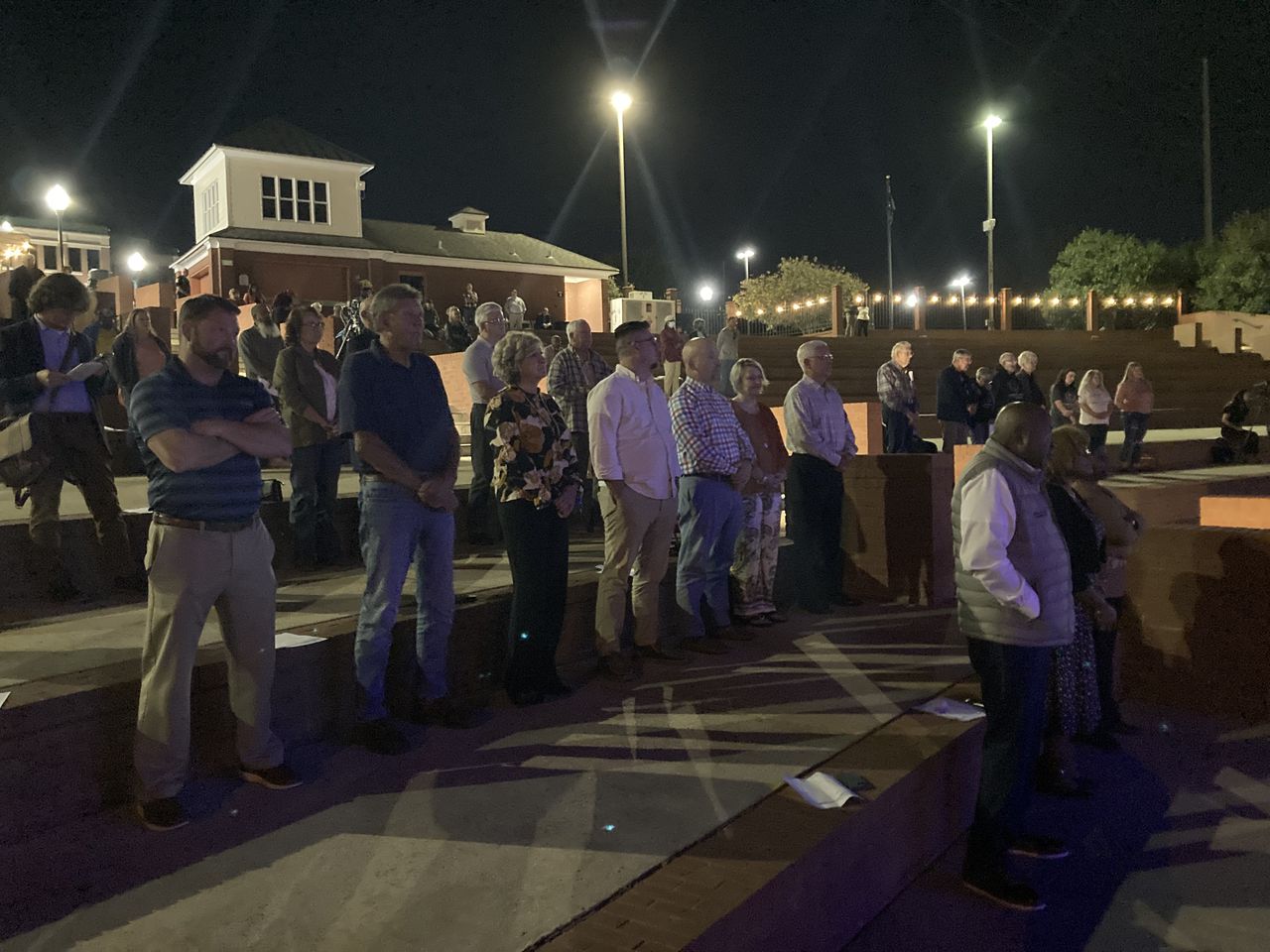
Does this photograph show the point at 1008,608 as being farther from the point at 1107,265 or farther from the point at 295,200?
the point at 1107,265

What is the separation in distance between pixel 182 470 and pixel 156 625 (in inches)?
21.2

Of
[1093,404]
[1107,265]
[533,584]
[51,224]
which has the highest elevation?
[51,224]

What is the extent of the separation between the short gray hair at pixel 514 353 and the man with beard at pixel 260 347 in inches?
128

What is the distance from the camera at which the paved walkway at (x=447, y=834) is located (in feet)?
9.14

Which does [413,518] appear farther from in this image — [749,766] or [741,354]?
[741,354]

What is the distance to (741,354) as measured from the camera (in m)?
20.0

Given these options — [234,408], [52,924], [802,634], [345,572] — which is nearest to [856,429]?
[802,634]

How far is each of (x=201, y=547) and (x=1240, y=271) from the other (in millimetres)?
32880

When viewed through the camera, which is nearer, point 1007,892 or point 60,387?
point 1007,892

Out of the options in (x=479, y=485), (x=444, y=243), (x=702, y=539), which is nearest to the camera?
(x=702, y=539)

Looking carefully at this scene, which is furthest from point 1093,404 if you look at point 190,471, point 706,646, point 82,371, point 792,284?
point 792,284

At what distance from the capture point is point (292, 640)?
14.2 ft

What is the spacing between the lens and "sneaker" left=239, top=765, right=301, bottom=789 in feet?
12.2

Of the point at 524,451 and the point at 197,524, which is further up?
the point at 524,451
